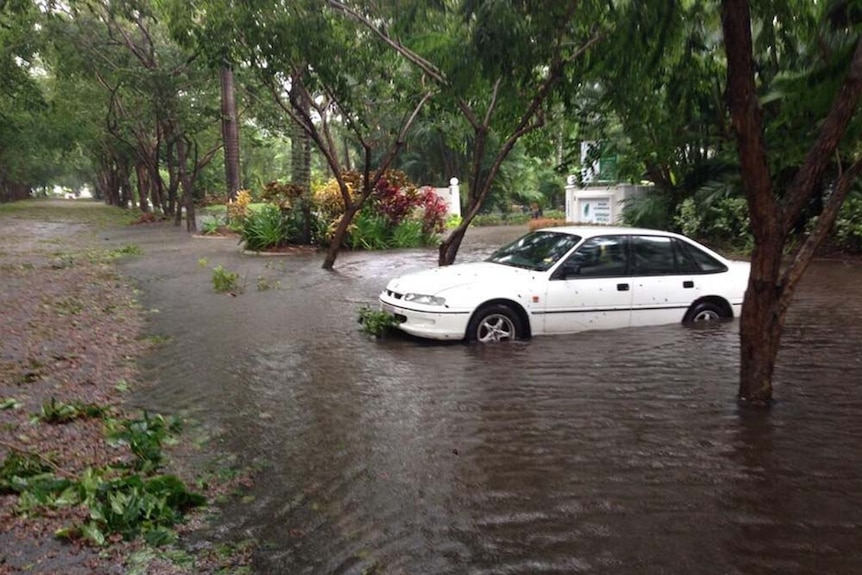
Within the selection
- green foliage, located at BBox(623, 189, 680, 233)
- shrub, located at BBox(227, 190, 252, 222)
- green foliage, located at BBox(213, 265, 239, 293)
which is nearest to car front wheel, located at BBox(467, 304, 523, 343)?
green foliage, located at BBox(213, 265, 239, 293)

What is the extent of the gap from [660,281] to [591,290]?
91 centimetres

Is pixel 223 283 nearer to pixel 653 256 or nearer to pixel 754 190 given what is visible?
pixel 653 256

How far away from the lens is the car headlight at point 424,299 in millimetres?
7844

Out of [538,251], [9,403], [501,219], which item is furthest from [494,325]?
[501,219]

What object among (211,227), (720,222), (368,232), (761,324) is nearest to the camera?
(761,324)

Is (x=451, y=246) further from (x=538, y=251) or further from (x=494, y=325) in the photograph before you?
(x=494, y=325)

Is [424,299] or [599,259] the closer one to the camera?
[424,299]

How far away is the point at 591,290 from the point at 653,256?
3.14 ft

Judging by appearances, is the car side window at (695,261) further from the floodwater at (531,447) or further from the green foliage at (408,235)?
the green foliage at (408,235)

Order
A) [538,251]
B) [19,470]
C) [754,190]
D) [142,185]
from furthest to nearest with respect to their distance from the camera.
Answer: [142,185], [538,251], [754,190], [19,470]

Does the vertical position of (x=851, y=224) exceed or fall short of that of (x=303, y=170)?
it falls short

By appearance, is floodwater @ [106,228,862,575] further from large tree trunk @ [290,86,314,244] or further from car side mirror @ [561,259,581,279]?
large tree trunk @ [290,86,314,244]

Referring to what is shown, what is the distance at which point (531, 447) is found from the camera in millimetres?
4828

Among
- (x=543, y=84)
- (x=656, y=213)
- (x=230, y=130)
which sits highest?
(x=230, y=130)
